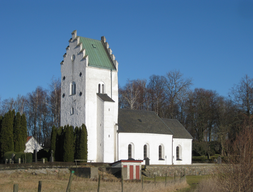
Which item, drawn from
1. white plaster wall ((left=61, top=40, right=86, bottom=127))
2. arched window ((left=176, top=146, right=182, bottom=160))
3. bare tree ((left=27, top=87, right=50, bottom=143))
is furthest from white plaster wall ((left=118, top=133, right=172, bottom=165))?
bare tree ((left=27, top=87, right=50, bottom=143))

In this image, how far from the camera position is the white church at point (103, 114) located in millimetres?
37750

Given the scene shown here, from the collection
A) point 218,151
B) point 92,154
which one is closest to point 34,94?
point 92,154

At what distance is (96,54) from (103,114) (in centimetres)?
794

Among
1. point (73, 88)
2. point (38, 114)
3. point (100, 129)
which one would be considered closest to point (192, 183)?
point (100, 129)

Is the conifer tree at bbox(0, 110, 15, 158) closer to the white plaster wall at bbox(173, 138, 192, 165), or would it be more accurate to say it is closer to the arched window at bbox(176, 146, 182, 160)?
the white plaster wall at bbox(173, 138, 192, 165)

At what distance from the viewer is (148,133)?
135 ft

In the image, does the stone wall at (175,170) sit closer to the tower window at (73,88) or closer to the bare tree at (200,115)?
the tower window at (73,88)

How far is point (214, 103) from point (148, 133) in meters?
24.8

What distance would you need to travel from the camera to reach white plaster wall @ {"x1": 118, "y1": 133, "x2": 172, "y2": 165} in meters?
38.8

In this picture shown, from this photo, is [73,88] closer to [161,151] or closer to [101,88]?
[101,88]

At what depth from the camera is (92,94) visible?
126 feet

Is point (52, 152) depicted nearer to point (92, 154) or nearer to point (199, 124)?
point (92, 154)

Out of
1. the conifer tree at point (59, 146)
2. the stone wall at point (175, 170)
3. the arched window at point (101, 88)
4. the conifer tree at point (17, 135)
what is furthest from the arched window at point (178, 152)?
the conifer tree at point (17, 135)

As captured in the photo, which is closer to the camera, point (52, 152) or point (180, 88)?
point (52, 152)
